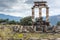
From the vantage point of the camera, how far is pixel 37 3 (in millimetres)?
40844

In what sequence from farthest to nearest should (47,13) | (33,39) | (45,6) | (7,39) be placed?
(47,13) → (45,6) → (7,39) → (33,39)

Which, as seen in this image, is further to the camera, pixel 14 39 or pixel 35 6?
pixel 35 6

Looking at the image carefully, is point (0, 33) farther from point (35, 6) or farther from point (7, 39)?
point (35, 6)

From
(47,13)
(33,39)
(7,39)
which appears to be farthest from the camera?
(47,13)

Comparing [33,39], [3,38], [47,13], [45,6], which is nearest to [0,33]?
[3,38]

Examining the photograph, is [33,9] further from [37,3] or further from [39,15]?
[39,15]

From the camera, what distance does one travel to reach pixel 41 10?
4356cm

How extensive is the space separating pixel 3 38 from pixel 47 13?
106 ft

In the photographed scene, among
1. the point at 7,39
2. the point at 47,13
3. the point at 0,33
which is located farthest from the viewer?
the point at 47,13

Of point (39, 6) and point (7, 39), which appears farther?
point (39, 6)

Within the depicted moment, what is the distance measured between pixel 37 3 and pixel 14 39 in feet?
101

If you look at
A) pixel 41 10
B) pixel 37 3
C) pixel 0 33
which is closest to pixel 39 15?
pixel 41 10

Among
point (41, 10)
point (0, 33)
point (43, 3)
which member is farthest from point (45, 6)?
point (0, 33)

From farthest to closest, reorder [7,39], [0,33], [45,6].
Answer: [45,6], [0,33], [7,39]
